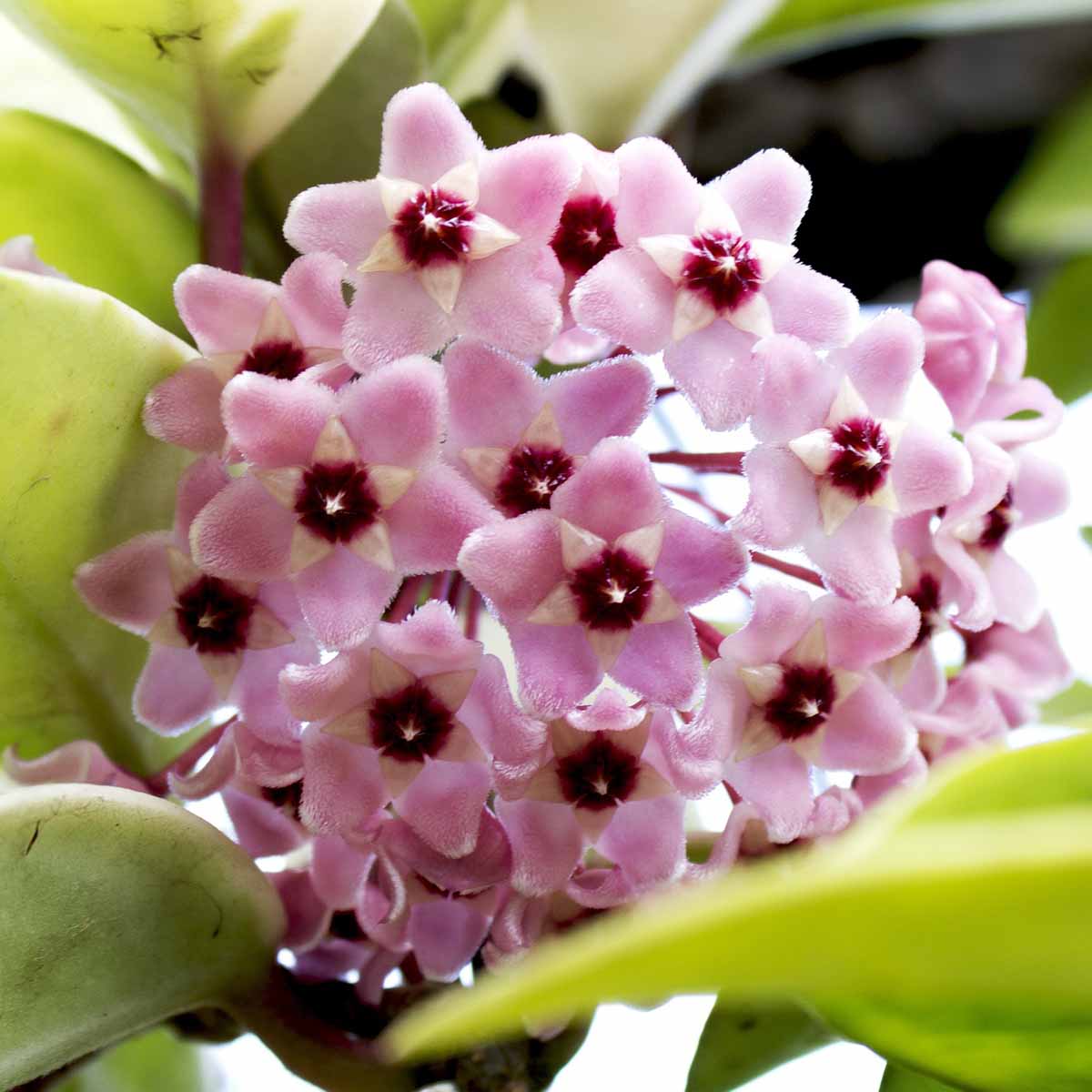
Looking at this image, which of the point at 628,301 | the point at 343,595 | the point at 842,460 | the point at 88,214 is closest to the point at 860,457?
the point at 842,460

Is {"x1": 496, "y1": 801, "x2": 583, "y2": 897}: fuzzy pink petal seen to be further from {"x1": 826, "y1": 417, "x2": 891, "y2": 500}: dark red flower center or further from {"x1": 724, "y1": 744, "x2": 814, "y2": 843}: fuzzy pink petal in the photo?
{"x1": 826, "y1": 417, "x2": 891, "y2": 500}: dark red flower center

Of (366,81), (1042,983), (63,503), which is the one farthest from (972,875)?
(366,81)

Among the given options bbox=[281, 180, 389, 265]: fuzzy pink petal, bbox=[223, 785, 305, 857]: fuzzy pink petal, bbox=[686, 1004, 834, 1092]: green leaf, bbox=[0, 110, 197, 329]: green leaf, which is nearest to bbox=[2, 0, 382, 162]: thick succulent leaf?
bbox=[0, 110, 197, 329]: green leaf

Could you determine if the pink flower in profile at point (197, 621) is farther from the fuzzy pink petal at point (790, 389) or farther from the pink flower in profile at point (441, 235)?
the fuzzy pink petal at point (790, 389)

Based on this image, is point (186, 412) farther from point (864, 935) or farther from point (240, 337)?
point (864, 935)

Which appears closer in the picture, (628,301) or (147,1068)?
(628,301)

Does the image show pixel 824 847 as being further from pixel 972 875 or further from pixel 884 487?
pixel 972 875
